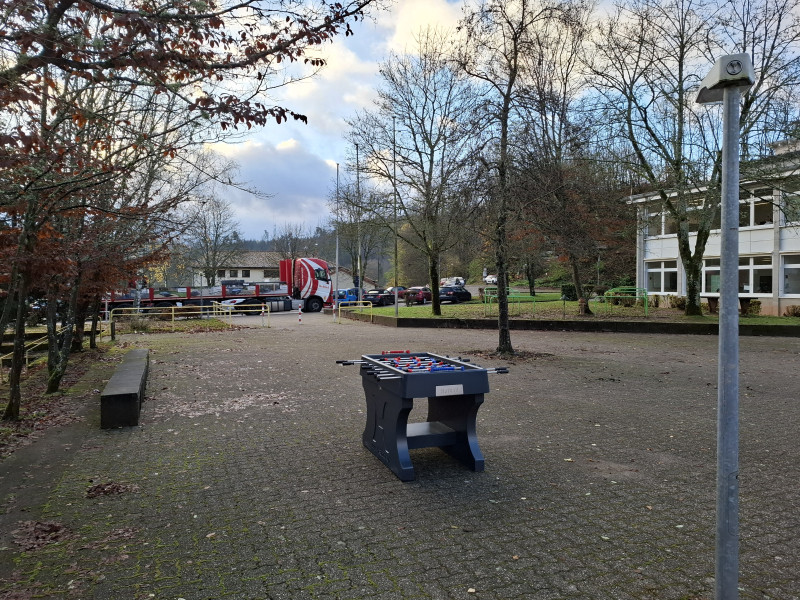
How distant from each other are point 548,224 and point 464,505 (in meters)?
11.2

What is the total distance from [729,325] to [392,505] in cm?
297

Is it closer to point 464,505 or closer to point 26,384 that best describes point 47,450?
point 464,505

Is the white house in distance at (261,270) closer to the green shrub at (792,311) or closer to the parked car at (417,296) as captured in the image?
the parked car at (417,296)

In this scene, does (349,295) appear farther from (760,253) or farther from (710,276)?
(760,253)

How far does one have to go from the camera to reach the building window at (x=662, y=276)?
31.7m

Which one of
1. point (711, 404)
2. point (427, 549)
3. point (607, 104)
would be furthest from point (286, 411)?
point (607, 104)

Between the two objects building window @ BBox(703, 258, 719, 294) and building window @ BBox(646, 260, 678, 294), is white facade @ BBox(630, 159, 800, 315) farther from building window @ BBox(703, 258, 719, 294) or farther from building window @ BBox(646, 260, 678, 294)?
building window @ BBox(646, 260, 678, 294)

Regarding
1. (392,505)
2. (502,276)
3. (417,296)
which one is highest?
(502,276)

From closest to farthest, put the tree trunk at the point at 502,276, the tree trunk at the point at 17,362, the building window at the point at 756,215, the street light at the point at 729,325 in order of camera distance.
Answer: the street light at the point at 729,325
the tree trunk at the point at 17,362
the tree trunk at the point at 502,276
the building window at the point at 756,215

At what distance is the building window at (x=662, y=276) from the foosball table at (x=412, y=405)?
29.1m

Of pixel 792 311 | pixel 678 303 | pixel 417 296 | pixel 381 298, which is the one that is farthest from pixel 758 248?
pixel 381 298

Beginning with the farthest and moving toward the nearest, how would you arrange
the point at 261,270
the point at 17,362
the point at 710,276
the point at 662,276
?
1. the point at 261,270
2. the point at 662,276
3. the point at 710,276
4. the point at 17,362

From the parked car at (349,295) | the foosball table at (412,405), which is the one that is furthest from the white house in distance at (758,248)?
the parked car at (349,295)

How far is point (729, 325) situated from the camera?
2604mm
